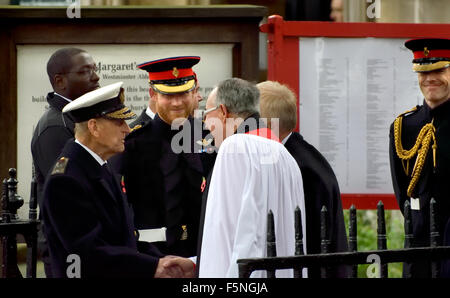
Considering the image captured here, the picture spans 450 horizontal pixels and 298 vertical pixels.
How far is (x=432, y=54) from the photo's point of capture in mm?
7566

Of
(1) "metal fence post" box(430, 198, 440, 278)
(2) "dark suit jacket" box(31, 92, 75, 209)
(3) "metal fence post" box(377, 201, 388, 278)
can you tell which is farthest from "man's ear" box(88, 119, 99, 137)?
(1) "metal fence post" box(430, 198, 440, 278)

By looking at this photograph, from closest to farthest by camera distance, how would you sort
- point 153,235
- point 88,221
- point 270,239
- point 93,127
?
point 270,239 < point 88,221 < point 93,127 < point 153,235

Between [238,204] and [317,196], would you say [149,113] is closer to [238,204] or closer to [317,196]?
[317,196]

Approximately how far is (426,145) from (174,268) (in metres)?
2.04

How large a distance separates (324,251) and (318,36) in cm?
282


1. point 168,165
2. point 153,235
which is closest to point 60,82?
point 168,165

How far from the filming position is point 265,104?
6.36m

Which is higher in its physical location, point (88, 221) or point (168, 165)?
point (168, 165)

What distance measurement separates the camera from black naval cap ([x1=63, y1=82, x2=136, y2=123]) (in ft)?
20.4

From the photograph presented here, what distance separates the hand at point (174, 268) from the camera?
20.8 ft

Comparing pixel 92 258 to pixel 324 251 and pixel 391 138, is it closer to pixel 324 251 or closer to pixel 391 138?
pixel 324 251

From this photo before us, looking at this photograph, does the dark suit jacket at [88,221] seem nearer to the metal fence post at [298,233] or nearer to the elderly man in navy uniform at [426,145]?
the metal fence post at [298,233]

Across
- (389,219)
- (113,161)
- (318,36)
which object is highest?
(318,36)
